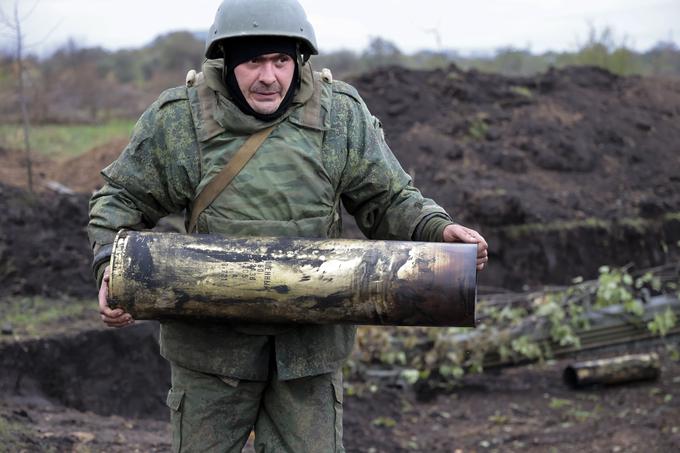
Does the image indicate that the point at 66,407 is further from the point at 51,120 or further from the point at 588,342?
the point at 51,120

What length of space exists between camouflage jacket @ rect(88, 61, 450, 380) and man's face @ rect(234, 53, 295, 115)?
62mm

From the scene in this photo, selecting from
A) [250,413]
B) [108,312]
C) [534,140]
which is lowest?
[250,413]

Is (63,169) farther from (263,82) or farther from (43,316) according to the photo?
(263,82)

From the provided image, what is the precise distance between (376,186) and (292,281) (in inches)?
23.6

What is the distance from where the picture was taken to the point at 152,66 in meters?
28.1

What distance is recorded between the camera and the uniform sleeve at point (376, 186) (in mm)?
3375

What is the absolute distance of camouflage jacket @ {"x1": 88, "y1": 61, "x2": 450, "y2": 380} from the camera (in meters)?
3.22

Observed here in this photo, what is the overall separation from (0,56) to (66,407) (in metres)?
9.67

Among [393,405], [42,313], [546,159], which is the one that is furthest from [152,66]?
[393,405]

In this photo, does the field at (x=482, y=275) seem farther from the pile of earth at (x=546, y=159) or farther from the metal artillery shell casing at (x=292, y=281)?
the metal artillery shell casing at (x=292, y=281)

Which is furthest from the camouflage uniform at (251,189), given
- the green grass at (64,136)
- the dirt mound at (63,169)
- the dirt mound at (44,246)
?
the green grass at (64,136)

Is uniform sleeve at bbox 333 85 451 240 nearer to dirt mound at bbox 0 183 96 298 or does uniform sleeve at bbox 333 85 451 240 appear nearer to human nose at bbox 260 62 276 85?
human nose at bbox 260 62 276 85

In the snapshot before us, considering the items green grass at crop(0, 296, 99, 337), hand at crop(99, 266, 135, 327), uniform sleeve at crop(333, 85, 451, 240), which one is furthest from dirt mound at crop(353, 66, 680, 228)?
hand at crop(99, 266, 135, 327)

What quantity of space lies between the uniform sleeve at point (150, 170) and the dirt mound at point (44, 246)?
441 centimetres
